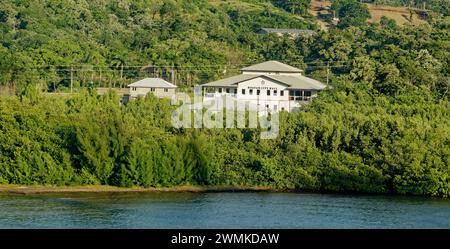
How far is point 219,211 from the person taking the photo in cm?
1738

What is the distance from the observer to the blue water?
15.8m

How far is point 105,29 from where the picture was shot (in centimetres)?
4644

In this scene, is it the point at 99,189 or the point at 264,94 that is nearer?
the point at 99,189

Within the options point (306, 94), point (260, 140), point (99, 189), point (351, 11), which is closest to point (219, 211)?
point (99, 189)

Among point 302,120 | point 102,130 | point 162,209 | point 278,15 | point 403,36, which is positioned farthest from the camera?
point 278,15

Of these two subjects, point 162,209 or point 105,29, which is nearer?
point 162,209

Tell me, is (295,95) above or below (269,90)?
below

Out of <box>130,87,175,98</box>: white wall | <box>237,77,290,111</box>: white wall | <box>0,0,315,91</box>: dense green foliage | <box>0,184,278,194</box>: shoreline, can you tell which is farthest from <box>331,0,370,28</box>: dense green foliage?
<box>0,184,278,194</box>: shoreline

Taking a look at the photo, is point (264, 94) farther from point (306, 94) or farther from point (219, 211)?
point (219, 211)

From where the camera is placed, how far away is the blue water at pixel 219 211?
15.8 meters

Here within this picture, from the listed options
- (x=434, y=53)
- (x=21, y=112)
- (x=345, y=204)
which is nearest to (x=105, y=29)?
(x=434, y=53)
